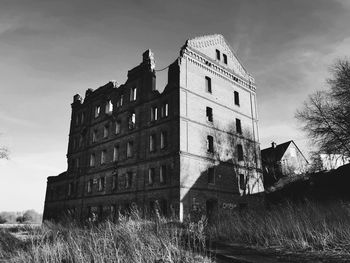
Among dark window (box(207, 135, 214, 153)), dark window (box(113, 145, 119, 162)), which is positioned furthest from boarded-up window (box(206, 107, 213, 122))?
dark window (box(113, 145, 119, 162))

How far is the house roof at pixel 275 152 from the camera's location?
3497 centimetres

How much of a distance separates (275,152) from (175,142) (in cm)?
2048

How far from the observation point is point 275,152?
3609cm

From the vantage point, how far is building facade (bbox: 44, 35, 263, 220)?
20.4m

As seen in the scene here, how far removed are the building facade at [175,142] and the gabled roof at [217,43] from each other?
9cm

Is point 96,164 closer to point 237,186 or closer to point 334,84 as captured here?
point 237,186

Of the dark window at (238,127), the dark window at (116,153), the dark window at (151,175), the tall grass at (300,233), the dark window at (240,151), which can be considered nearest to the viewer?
the tall grass at (300,233)

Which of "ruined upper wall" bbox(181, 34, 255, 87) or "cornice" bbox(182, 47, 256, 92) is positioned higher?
"ruined upper wall" bbox(181, 34, 255, 87)

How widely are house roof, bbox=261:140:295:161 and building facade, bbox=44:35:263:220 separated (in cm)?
975

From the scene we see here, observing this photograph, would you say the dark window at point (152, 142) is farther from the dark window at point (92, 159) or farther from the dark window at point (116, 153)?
the dark window at point (92, 159)

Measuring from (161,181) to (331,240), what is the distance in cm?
1444

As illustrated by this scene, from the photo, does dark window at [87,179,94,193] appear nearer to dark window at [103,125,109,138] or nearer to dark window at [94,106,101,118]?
dark window at [103,125,109,138]

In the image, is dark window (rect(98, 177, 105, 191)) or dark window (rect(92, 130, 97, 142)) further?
dark window (rect(92, 130, 97, 142))

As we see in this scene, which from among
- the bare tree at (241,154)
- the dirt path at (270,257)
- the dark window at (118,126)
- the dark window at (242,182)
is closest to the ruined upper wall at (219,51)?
the bare tree at (241,154)
